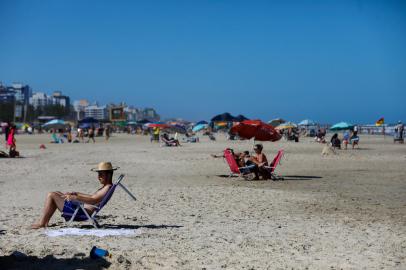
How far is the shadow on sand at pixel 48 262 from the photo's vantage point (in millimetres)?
4863

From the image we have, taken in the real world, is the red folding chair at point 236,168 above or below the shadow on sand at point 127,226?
above

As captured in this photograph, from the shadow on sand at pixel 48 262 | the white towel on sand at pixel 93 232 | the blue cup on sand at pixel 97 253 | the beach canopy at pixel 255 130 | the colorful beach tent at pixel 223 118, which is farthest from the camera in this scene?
the colorful beach tent at pixel 223 118

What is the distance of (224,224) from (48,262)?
256cm

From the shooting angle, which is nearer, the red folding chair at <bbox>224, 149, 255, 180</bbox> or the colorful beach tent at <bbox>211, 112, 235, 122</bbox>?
the red folding chair at <bbox>224, 149, 255, 180</bbox>

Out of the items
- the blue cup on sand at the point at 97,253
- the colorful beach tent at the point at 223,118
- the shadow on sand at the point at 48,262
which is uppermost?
the colorful beach tent at the point at 223,118

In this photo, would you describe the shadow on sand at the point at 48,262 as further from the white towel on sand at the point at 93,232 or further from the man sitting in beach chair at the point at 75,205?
the man sitting in beach chair at the point at 75,205

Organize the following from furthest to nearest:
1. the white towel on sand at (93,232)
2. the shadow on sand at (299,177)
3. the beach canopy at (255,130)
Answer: the beach canopy at (255,130), the shadow on sand at (299,177), the white towel on sand at (93,232)

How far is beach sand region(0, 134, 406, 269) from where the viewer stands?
5.16m

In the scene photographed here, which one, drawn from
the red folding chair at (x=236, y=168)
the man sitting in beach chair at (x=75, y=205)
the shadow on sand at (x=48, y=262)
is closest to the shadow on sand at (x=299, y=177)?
the red folding chair at (x=236, y=168)

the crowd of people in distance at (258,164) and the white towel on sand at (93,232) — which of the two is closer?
the white towel on sand at (93,232)

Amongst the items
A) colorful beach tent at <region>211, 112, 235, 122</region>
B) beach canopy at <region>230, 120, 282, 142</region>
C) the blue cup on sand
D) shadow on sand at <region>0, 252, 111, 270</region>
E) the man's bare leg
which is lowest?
shadow on sand at <region>0, 252, 111, 270</region>

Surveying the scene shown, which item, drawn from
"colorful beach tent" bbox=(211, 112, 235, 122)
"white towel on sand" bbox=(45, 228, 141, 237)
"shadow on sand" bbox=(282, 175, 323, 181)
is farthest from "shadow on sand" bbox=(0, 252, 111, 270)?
"colorful beach tent" bbox=(211, 112, 235, 122)

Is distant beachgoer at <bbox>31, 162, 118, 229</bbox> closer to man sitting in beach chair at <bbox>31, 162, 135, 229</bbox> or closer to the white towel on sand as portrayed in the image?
man sitting in beach chair at <bbox>31, 162, 135, 229</bbox>

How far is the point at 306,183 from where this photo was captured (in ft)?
39.9
